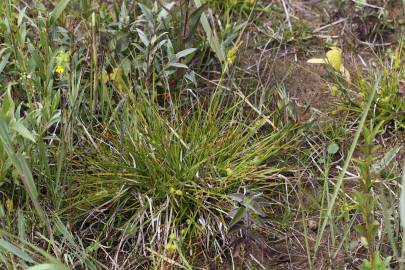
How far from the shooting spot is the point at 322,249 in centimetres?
180

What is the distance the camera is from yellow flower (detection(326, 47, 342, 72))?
218 cm

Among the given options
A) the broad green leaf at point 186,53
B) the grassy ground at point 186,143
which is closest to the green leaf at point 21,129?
the grassy ground at point 186,143

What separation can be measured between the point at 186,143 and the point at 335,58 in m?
0.61

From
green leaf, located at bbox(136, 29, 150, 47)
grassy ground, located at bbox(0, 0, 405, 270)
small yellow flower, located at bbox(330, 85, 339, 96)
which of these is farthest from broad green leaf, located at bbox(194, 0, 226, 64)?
small yellow flower, located at bbox(330, 85, 339, 96)

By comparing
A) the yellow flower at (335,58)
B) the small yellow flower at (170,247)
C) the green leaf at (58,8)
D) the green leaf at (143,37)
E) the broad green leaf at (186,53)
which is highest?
the green leaf at (58,8)

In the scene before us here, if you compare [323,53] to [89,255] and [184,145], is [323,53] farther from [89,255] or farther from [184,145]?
[89,255]

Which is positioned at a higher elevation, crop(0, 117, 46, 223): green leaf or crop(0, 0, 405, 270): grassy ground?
crop(0, 117, 46, 223): green leaf

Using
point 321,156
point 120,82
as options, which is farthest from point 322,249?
point 120,82

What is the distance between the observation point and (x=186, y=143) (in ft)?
6.35

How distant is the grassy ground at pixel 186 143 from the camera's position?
1747 millimetres

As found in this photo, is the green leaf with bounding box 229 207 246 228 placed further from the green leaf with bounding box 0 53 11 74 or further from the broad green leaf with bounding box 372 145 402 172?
the green leaf with bounding box 0 53 11 74

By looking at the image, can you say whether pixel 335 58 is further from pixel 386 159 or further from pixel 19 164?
pixel 19 164

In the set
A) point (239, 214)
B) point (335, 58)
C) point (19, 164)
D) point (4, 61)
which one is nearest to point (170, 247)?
point (239, 214)

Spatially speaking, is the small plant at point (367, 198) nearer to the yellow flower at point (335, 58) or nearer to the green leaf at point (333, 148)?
the green leaf at point (333, 148)
